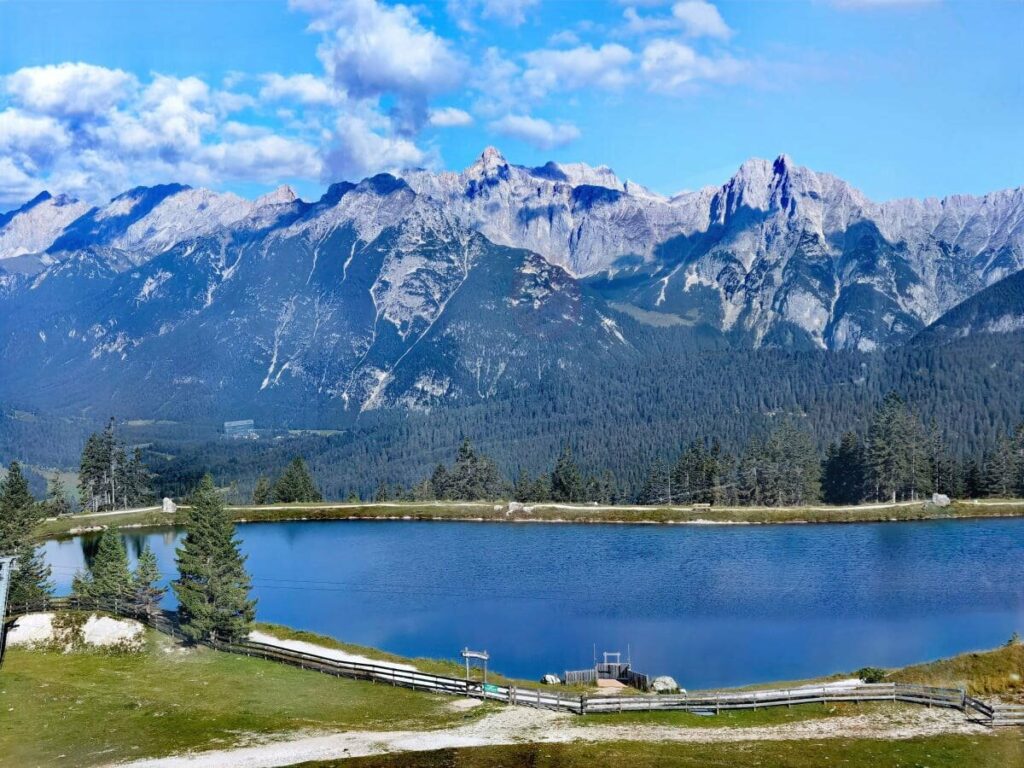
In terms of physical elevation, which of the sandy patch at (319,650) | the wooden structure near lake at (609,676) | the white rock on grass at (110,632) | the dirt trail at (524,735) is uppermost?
the white rock on grass at (110,632)

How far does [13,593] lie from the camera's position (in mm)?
80375

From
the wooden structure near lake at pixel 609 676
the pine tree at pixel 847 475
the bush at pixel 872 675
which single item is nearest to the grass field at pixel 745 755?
A: the bush at pixel 872 675

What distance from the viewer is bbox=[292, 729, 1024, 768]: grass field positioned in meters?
45.8

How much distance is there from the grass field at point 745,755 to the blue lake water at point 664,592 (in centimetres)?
2471

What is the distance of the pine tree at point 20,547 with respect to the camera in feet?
267

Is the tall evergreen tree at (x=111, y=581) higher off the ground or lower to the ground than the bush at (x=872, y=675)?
higher

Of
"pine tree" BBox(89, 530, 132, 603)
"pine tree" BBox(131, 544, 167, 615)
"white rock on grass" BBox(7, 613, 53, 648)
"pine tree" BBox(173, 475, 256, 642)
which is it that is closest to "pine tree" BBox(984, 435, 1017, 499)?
"pine tree" BBox(173, 475, 256, 642)

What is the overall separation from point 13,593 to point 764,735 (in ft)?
207

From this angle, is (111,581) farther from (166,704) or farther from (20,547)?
(166,704)

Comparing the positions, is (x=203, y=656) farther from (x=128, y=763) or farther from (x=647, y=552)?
(x=647, y=552)

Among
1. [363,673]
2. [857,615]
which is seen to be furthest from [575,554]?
[363,673]

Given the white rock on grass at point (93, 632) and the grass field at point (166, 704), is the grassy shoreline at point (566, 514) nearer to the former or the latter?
the white rock on grass at point (93, 632)

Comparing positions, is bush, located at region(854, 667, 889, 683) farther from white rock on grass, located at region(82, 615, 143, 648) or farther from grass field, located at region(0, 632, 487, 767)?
white rock on grass, located at region(82, 615, 143, 648)

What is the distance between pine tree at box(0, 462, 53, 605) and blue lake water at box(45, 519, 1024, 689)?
2370cm
